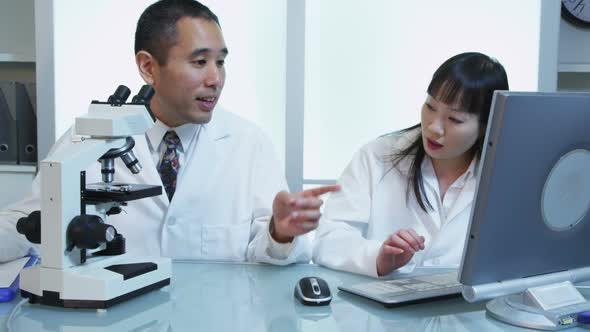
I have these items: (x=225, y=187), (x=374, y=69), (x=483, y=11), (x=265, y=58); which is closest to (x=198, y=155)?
(x=225, y=187)

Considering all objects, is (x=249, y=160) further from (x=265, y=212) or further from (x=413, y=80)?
(x=413, y=80)

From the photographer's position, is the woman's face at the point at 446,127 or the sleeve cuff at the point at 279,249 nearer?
the sleeve cuff at the point at 279,249

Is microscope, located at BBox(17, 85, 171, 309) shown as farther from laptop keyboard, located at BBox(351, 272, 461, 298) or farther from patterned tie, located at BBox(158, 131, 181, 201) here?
patterned tie, located at BBox(158, 131, 181, 201)

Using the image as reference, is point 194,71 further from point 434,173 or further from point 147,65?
point 434,173

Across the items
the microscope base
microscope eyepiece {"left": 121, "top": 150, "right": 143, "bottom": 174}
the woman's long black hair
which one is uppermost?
the woman's long black hair

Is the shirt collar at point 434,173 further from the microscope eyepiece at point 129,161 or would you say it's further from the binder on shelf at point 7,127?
the binder on shelf at point 7,127

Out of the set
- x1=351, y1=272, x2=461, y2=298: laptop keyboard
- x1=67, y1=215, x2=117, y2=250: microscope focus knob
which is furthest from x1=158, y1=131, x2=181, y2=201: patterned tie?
x1=351, y1=272, x2=461, y2=298: laptop keyboard

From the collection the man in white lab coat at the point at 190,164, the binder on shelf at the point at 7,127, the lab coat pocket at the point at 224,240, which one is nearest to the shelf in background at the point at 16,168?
the binder on shelf at the point at 7,127

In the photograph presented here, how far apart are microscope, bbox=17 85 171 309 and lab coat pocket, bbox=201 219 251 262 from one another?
2.01 feet

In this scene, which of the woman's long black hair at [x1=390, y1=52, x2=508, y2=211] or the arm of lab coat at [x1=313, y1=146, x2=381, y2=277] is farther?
the woman's long black hair at [x1=390, y1=52, x2=508, y2=211]

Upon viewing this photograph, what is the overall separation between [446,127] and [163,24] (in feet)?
2.91

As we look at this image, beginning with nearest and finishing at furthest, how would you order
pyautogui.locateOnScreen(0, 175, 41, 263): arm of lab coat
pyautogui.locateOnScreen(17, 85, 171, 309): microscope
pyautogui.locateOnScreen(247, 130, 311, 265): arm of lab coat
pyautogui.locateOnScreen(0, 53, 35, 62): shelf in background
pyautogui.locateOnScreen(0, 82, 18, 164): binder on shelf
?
1. pyautogui.locateOnScreen(17, 85, 171, 309): microscope
2. pyautogui.locateOnScreen(0, 175, 41, 263): arm of lab coat
3. pyautogui.locateOnScreen(247, 130, 311, 265): arm of lab coat
4. pyautogui.locateOnScreen(0, 82, 18, 164): binder on shelf
5. pyautogui.locateOnScreen(0, 53, 35, 62): shelf in background

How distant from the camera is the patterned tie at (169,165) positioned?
176cm

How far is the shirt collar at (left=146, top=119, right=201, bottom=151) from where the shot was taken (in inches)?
70.7
